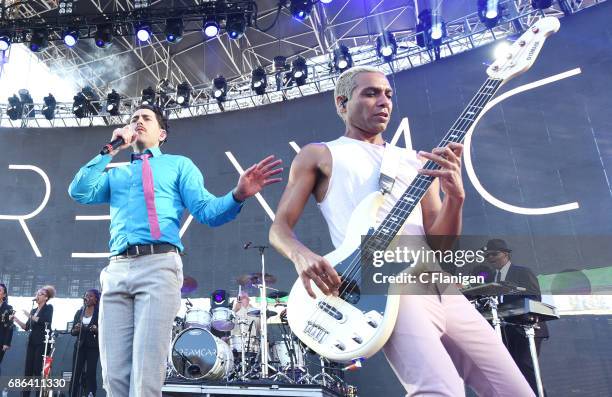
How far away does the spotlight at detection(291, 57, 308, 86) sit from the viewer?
9.53m

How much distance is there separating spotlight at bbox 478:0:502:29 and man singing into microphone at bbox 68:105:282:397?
696 cm

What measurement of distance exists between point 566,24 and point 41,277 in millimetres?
10533

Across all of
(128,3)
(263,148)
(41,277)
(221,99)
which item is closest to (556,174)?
(263,148)

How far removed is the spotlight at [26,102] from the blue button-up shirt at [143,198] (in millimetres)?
10234

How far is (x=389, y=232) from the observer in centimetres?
150

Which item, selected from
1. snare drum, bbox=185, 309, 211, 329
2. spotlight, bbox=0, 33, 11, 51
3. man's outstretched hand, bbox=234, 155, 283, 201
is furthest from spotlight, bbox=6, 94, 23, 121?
man's outstretched hand, bbox=234, 155, 283, 201

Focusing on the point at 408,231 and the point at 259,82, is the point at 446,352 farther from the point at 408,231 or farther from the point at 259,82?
the point at 259,82

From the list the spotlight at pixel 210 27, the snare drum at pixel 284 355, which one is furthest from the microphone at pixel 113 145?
the spotlight at pixel 210 27

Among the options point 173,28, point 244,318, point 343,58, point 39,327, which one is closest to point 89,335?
point 39,327

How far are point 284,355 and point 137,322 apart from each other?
537cm

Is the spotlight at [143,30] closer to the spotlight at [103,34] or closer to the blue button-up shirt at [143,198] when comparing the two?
the spotlight at [103,34]

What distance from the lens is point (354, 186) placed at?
5.47 feet

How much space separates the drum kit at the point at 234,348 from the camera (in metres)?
5.66

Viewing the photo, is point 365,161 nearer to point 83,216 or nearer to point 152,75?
point 83,216
